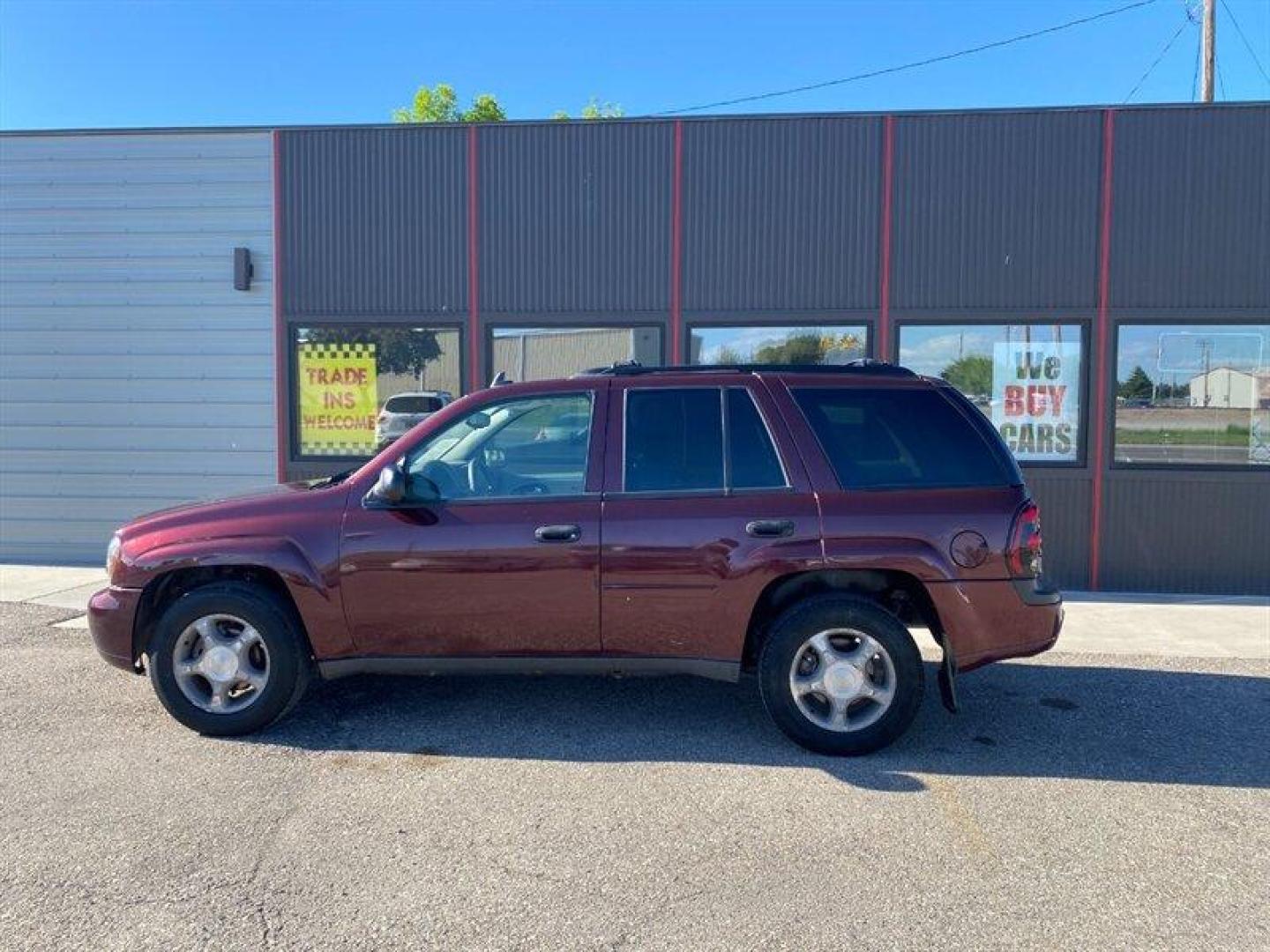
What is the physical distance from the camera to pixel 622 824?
3941 mm

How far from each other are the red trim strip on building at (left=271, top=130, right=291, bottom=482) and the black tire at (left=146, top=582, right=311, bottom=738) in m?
5.29

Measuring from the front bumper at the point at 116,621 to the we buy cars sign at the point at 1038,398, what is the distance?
734cm

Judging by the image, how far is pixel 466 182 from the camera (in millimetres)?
9555

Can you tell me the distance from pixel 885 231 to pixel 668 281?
2100 mm

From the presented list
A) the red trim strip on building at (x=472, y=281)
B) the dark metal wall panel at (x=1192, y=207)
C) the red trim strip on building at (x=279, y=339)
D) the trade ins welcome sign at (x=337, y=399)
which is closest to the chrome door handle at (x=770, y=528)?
the red trim strip on building at (x=472, y=281)

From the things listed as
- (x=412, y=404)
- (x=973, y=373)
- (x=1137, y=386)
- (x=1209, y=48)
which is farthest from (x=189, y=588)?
(x=1209, y=48)

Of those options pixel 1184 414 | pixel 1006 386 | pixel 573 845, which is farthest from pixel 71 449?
pixel 1184 414

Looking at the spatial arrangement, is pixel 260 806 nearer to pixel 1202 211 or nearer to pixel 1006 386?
pixel 1006 386

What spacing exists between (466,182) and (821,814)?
742 cm

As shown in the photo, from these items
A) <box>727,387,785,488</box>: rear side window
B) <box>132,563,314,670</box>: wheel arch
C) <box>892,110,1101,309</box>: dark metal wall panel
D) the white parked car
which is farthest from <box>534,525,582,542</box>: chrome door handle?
<box>892,110,1101,309</box>: dark metal wall panel

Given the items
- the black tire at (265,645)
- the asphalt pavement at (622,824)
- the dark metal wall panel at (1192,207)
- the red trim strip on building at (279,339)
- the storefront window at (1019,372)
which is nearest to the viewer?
the asphalt pavement at (622,824)

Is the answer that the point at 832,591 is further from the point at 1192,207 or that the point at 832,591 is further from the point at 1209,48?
the point at 1209,48

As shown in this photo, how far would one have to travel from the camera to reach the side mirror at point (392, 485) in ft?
15.0

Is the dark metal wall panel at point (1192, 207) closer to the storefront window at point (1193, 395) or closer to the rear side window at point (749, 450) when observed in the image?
the storefront window at point (1193, 395)
